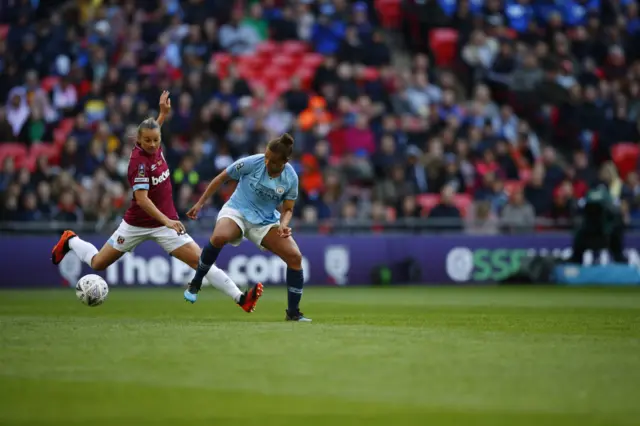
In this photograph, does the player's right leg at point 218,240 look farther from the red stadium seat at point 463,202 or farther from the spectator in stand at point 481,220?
the red stadium seat at point 463,202

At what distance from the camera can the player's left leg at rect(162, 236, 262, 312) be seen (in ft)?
44.2

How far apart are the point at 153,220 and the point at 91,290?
1.12m

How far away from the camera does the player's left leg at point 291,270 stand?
43.0 feet

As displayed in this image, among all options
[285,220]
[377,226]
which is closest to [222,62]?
[377,226]

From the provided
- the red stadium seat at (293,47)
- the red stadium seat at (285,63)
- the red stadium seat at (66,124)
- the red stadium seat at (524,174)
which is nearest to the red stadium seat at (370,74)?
the red stadium seat at (293,47)

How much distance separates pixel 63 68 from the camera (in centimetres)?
2702

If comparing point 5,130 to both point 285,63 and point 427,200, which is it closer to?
point 285,63

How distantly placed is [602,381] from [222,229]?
254 inches

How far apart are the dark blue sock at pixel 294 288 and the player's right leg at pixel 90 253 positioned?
7.58 ft

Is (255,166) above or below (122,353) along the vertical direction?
above

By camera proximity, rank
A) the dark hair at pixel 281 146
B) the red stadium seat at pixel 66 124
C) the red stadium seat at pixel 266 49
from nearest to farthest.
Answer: the dark hair at pixel 281 146
the red stadium seat at pixel 66 124
the red stadium seat at pixel 266 49

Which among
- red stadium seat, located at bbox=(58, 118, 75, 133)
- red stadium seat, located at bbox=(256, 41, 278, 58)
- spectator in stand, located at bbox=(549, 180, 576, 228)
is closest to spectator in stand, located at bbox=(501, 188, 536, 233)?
spectator in stand, located at bbox=(549, 180, 576, 228)

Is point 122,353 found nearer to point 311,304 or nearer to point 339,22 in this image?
point 311,304

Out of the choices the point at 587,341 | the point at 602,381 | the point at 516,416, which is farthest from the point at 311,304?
the point at 516,416
